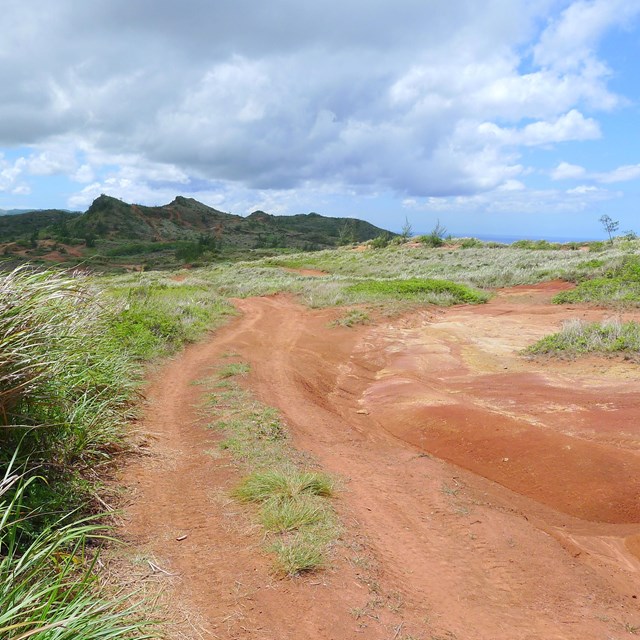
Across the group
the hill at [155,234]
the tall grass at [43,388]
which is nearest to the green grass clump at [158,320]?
the tall grass at [43,388]

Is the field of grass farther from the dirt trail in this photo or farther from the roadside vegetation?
the dirt trail

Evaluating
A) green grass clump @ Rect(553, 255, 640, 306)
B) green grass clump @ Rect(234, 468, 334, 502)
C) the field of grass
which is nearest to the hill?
green grass clump @ Rect(553, 255, 640, 306)

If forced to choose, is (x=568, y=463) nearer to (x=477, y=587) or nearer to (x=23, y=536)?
(x=477, y=587)

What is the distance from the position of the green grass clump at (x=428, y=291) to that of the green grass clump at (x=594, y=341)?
7.94m

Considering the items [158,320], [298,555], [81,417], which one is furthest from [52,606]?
[158,320]

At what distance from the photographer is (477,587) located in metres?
3.78

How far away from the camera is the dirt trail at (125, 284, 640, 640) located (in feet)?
10.9

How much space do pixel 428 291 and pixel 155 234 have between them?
186ft

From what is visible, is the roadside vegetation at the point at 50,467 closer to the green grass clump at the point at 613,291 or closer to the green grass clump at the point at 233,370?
the green grass clump at the point at 233,370

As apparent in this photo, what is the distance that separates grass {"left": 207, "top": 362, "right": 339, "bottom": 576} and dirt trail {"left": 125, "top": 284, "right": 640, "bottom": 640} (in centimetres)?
14

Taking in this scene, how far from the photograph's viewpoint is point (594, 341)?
1020 cm

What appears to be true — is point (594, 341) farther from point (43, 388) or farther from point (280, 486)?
point (43, 388)

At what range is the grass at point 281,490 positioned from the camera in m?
3.67

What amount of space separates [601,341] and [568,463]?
506cm
